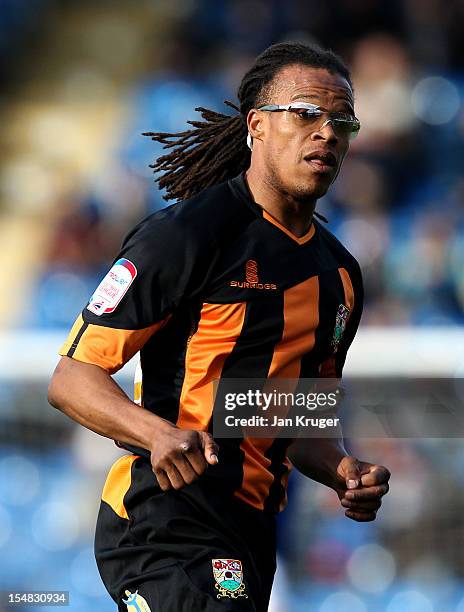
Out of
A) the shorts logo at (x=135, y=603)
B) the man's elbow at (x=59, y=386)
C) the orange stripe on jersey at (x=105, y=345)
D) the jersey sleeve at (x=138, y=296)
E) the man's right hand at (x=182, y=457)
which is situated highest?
the jersey sleeve at (x=138, y=296)

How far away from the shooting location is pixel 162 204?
740 cm

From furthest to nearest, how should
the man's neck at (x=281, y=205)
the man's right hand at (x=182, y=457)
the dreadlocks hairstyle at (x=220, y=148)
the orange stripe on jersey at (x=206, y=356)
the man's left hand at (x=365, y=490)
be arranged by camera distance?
the dreadlocks hairstyle at (x=220, y=148), the man's neck at (x=281, y=205), the man's left hand at (x=365, y=490), the orange stripe on jersey at (x=206, y=356), the man's right hand at (x=182, y=457)

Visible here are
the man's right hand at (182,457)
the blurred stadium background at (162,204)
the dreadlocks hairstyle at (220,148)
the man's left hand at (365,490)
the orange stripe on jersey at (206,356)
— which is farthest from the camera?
the blurred stadium background at (162,204)

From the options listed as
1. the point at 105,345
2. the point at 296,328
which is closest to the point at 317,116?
the point at 296,328

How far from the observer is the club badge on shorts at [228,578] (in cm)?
281

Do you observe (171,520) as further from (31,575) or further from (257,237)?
(31,575)

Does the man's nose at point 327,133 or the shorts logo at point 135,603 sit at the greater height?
the man's nose at point 327,133

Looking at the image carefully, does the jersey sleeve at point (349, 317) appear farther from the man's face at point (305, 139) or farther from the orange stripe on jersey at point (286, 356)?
the man's face at point (305, 139)

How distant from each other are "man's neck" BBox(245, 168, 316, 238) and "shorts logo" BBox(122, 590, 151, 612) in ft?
3.71

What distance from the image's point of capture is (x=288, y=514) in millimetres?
6109

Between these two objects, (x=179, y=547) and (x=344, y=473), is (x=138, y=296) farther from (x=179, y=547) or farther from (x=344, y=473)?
(x=344, y=473)

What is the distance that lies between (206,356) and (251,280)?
0.24m

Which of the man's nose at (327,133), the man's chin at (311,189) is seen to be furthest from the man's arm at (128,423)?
the man's nose at (327,133)

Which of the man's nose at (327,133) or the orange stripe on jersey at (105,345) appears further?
the man's nose at (327,133)
